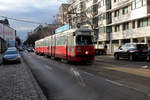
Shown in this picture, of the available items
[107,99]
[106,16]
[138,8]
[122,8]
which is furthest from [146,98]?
[106,16]

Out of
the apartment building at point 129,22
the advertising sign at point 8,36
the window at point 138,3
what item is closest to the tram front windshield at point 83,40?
the apartment building at point 129,22

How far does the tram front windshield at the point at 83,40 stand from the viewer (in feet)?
55.4

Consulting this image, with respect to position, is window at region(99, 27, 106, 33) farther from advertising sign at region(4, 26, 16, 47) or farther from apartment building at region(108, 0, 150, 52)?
advertising sign at region(4, 26, 16, 47)

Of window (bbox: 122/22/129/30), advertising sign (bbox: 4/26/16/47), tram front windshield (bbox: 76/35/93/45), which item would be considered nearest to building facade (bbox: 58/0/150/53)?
window (bbox: 122/22/129/30)

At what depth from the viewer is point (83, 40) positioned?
17.1 metres

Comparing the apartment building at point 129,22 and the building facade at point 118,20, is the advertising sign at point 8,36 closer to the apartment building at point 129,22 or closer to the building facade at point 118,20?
the building facade at point 118,20

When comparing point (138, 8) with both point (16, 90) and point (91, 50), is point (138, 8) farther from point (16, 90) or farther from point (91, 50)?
point (16, 90)

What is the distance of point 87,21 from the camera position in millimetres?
43281

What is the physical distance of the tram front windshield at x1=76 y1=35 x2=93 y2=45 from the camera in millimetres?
16875

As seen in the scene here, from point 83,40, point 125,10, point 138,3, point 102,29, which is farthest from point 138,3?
point 83,40

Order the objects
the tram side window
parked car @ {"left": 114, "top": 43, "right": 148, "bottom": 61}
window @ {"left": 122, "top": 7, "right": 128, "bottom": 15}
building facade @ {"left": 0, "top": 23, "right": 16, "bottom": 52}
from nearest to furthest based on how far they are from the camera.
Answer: the tram side window, parked car @ {"left": 114, "top": 43, "right": 148, "bottom": 61}, window @ {"left": 122, "top": 7, "right": 128, "bottom": 15}, building facade @ {"left": 0, "top": 23, "right": 16, "bottom": 52}

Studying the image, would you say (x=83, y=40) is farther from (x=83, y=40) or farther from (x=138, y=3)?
(x=138, y=3)

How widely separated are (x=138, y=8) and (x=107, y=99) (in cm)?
3069

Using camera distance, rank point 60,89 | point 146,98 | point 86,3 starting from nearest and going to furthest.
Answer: point 146,98
point 60,89
point 86,3
